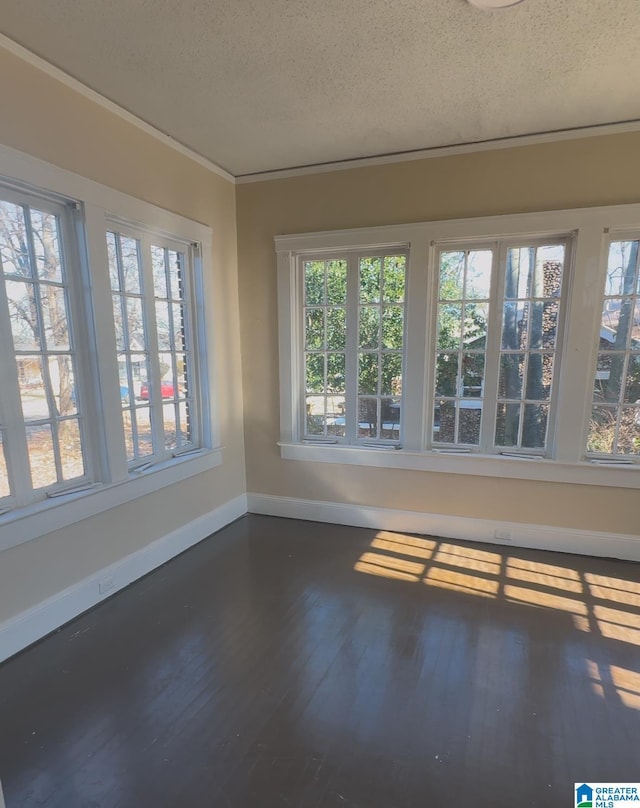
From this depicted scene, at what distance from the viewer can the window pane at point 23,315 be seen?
2.17m

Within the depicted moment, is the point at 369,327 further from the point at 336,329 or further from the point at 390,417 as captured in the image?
the point at 390,417

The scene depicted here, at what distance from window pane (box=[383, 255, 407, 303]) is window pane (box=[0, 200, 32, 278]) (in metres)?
2.40

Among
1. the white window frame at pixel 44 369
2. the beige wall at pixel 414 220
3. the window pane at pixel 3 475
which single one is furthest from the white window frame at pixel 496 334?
the window pane at pixel 3 475

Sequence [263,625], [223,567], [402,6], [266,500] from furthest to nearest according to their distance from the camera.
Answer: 1. [266,500]
2. [223,567]
3. [263,625]
4. [402,6]

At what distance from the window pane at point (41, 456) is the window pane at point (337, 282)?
229 cm

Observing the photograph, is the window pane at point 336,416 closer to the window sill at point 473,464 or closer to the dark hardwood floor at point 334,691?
the window sill at point 473,464

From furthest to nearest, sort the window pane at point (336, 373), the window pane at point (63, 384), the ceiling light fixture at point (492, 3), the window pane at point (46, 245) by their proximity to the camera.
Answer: the window pane at point (336, 373) < the window pane at point (63, 384) < the window pane at point (46, 245) < the ceiling light fixture at point (492, 3)

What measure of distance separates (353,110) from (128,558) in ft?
10.3

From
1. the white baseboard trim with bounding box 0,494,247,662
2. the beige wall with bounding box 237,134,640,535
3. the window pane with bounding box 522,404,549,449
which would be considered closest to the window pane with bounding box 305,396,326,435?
the beige wall with bounding box 237,134,640,535

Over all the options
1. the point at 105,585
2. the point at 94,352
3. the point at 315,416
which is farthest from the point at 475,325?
the point at 105,585

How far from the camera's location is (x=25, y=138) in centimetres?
212

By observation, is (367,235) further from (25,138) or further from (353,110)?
(25,138)

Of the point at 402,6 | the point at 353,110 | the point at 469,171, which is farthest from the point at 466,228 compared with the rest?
the point at 402,6

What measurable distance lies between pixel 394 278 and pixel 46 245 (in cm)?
235
